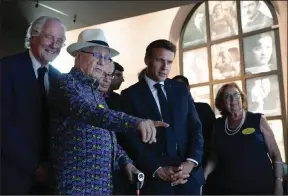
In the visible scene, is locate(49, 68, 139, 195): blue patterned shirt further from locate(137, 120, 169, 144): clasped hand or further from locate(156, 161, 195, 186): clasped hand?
locate(156, 161, 195, 186): clasped hand

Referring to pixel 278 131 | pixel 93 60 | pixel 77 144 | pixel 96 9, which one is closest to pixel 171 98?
pixel 93 60

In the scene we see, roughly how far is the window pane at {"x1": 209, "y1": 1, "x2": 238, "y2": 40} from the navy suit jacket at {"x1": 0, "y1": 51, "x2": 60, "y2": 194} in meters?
2.75

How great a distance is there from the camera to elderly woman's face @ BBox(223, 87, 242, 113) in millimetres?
1903

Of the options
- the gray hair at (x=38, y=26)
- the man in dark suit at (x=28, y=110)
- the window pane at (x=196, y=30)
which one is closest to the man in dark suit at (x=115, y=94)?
the man in dark suit at (x=28, y=110)

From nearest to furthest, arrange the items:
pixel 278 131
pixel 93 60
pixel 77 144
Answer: pixel 77 144 < pixel 93 60 < pixel 278 131

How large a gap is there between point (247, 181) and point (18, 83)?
1135 millimetres

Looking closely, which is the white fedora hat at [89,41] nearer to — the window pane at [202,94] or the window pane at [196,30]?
the window pane at [202,94]

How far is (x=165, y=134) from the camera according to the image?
149 cm

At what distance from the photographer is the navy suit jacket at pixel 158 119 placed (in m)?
1.46

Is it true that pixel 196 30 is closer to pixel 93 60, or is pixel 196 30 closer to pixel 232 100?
pixel 232 100

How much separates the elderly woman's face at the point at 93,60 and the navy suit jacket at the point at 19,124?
0.12 m

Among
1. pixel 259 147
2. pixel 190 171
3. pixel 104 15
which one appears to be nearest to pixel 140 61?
pixel 104 15

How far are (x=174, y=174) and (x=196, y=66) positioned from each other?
102 inches

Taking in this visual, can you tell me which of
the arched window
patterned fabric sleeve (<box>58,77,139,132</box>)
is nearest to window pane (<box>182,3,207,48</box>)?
the arched window
